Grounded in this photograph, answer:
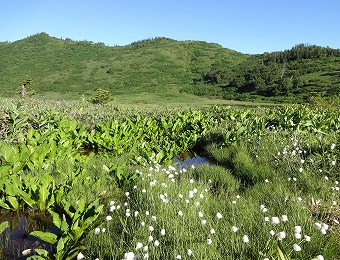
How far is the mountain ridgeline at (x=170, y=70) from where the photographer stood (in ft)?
326

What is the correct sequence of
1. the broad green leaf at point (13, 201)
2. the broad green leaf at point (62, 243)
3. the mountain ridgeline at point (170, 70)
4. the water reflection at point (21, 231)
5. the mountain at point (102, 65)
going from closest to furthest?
the broad green leaf at point (62, 243)
the water reflection at point (21, 231)
the broad green leaf at point (13, 201)
the mountain ridgeline at point (170, 70)
the mountain at point (102, 65)

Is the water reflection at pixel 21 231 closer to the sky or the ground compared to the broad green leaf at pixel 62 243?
closer to the ground

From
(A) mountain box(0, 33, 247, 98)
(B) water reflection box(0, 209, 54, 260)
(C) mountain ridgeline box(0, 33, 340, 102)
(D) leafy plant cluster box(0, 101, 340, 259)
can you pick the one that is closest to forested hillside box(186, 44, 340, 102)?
(C) mountain ridgeline box(0, 33, 340, 102)

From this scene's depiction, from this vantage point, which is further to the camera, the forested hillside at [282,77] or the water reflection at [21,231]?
the forested hillside at [282,77]

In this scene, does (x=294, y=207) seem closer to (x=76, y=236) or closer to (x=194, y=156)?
(x=76, y=236)

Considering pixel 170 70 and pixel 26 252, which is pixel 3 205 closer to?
pixel 26 252

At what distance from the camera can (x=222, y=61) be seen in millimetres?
159000

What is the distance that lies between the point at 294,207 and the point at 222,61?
162m

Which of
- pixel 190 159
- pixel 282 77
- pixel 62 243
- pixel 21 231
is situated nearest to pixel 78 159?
pixel 21 231

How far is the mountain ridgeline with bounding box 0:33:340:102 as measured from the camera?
99.4 metres

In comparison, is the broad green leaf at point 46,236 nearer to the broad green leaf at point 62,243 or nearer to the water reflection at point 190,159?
the broad green leaf at point 62,243

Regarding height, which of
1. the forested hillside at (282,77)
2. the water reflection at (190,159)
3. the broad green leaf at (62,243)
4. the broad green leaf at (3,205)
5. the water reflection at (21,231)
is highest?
the forested hillside at (282,77)

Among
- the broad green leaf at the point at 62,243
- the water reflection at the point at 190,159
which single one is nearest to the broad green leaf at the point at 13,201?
the broad green leaf at the point at 62,243

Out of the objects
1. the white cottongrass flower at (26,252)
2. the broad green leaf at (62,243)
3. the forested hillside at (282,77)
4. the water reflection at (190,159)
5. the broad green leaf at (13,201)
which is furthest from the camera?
the forested hillside at (282,77)
